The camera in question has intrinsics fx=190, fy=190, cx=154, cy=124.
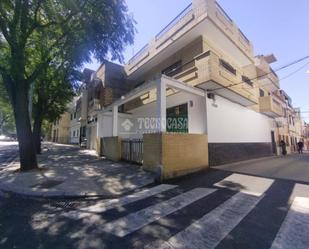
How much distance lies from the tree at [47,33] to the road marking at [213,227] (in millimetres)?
7861

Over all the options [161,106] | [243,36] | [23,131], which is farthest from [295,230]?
[243,36]

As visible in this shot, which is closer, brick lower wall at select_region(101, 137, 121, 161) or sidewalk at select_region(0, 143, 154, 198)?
sidewalk at select_region(0, 143, 154, 198)

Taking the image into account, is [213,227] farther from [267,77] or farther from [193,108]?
[267,77]

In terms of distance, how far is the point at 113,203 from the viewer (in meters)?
4.65

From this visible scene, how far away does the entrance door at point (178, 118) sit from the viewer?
1086 centimetres

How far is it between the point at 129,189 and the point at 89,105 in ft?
50.2

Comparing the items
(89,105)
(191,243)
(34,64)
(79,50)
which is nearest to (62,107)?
(89,105)

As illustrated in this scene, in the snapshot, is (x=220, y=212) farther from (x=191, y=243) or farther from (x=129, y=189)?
(x=129, y=189)

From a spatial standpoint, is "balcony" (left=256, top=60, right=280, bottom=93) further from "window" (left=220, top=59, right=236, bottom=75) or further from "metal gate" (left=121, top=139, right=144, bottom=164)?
"metal gate" (left=121, top=139, right=144, bottom=164)

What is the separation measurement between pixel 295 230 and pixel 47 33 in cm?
1164

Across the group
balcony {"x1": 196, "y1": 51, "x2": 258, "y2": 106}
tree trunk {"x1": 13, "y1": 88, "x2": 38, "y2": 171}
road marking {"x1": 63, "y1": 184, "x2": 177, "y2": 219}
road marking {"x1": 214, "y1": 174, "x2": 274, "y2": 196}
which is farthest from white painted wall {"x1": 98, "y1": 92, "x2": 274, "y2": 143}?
tree trunk {"x1": 13, "y1": 88, "x2": 38, "y2": 171}

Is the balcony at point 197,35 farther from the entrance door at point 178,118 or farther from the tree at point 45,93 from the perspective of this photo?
the tree at point 45,93

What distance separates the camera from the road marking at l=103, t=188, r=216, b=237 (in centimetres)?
328

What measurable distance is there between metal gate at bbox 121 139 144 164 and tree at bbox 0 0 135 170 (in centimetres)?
442
